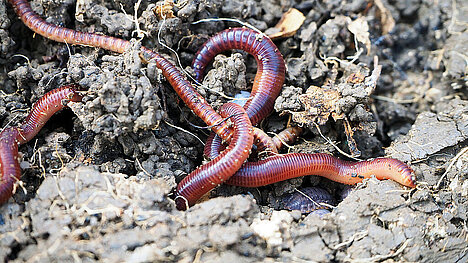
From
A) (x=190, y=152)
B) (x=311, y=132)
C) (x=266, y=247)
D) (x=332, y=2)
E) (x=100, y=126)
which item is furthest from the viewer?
(x=332, y=2)

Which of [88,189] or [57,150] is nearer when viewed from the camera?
[88,189]

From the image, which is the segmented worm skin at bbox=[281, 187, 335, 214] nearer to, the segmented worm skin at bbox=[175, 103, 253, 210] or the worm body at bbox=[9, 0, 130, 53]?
the segmented worm skin at bbox=[175, 103, 253, 210]

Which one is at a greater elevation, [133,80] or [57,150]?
[133,80]

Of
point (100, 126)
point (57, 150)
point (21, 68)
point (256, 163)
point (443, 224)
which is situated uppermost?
point (21, 68)

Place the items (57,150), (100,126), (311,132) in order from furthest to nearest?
(311,132), (57,150), (100,126)

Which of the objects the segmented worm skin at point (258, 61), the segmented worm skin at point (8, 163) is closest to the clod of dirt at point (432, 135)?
the segmented worm skin at point (258, 61)

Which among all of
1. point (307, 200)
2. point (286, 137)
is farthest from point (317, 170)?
point (286, 137)

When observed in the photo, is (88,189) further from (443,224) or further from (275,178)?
(443,224)

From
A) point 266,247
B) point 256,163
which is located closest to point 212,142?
point 256,163
